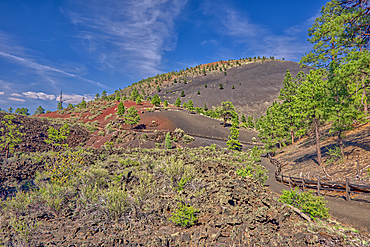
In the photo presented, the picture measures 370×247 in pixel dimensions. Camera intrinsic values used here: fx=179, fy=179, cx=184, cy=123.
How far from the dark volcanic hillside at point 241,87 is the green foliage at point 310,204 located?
9744 centimetres

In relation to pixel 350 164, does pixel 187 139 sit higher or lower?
higher

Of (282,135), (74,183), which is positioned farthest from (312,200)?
(282,135)

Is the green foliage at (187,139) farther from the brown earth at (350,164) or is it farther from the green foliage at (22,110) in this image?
the green foliage at (22,110)

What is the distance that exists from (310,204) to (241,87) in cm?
13140

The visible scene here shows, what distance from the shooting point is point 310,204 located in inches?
291

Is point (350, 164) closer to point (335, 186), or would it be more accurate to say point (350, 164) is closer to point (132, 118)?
point (335, 186)

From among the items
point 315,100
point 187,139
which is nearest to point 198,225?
point 315,100

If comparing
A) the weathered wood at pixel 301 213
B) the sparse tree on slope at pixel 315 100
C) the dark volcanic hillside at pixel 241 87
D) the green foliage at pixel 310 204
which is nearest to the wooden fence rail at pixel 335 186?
the green foliage at pixel 310 204

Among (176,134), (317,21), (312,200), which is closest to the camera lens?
(312,200)

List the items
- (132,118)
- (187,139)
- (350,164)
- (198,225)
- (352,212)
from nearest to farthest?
1. (198,225)
2. (352,212)
3. (350,164)
4. (187,139)
5. (132,118)

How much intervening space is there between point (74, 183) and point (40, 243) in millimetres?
4153

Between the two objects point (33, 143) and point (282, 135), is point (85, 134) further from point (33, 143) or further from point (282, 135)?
point (282, 135)

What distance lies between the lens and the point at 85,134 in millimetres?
46125

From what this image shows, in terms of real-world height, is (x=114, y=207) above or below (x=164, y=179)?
below
